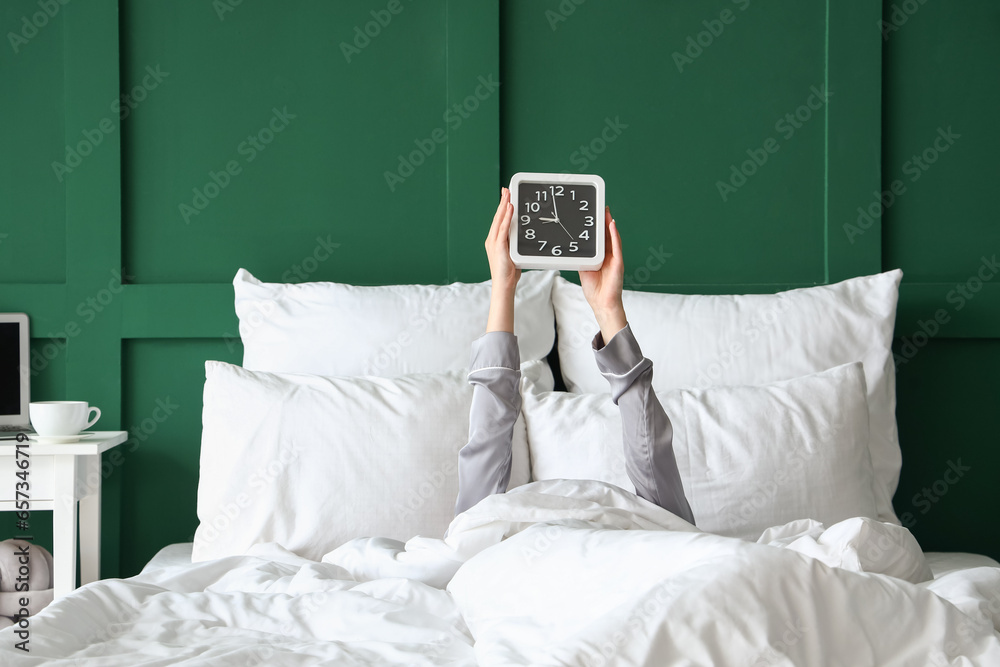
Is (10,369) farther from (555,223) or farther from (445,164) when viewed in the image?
(555,223)

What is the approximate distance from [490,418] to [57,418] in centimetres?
99

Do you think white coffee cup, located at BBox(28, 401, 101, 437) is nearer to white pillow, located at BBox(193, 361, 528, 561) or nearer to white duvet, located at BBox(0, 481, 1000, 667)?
white pillow, located at BBox(193, 361, 528, 561)

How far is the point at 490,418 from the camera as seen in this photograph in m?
1.44

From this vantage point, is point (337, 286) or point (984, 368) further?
point (984, 368)

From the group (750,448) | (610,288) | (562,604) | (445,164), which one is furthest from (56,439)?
(750,448)

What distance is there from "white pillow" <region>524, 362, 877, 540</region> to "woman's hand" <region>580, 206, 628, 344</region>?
0.28 meters

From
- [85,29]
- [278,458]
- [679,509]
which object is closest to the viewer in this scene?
[679,509]

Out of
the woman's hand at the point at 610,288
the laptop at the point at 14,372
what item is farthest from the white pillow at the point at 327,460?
the laptop at the point at 14,372

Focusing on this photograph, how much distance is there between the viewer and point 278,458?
158 centimetres

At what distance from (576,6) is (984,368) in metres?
1.45

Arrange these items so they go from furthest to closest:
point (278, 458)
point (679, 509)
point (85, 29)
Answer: point (85, 29), point (278, 458), point (679, 509)

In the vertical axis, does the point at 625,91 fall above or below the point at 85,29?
below

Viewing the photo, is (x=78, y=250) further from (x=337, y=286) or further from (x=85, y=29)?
(x=337, y=286)

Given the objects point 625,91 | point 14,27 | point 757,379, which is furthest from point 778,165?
point 14,27
